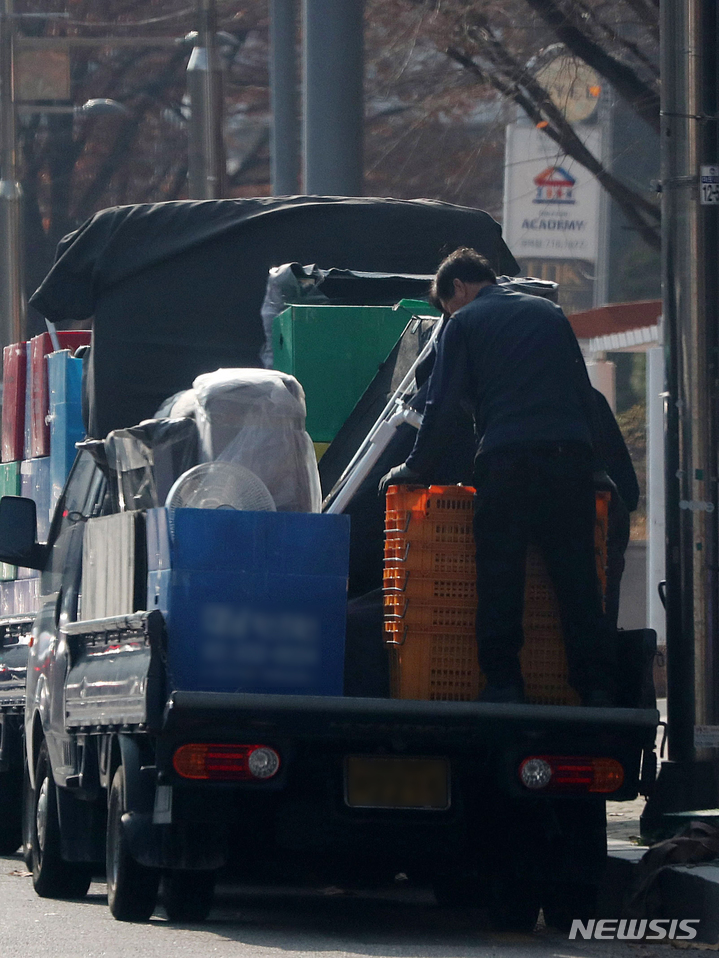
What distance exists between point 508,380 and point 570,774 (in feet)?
4.64

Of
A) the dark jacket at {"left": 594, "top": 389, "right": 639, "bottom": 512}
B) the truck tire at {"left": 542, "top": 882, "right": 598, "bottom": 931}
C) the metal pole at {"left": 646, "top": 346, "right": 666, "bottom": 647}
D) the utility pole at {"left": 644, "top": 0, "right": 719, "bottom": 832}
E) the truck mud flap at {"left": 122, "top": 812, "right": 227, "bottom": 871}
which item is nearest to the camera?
the truck mud flap at {"left": 122, "top": 812, "right": 227, "bottom": 871}

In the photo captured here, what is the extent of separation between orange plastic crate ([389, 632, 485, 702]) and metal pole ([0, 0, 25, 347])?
1366cm

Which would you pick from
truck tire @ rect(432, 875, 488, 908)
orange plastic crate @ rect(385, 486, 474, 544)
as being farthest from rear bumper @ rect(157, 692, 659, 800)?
truck tire @ rect(432, 875, 488, 908)

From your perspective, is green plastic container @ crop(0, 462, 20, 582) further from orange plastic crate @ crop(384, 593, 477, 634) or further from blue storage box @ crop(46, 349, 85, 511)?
orange plastic crate @ crop(384, 593, 477, 634)

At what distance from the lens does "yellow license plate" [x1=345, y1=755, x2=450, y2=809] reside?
6.58 meters

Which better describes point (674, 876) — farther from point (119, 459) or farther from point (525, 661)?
point (119, 459)

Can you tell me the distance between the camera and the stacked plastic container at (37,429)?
9.39 meters

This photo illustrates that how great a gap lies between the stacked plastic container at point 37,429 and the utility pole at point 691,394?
2.93 metres

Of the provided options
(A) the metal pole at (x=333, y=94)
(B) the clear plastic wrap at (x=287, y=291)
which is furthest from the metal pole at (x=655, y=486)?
(B) the clear plastic wrap at (x=287, y=291)

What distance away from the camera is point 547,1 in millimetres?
11766

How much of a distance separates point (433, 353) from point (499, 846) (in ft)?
6.00

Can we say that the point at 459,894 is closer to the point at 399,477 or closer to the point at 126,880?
the point at 126,880

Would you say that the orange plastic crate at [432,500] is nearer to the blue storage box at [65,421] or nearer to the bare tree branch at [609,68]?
the blue storage box at [65,421]

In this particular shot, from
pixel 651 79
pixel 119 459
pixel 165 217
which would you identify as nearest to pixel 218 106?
pixel 651 79
